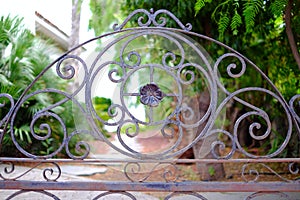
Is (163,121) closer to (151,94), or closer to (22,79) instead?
(151,94)

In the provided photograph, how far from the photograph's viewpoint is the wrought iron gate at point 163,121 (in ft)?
5.99

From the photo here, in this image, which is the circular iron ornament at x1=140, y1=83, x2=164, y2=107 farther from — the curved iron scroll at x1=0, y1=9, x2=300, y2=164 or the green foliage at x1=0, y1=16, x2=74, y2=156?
the green foliage at x1=0, y1=16, x2=74, y2=156

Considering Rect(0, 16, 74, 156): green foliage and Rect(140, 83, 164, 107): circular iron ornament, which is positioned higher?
Rect(0, 16, 74, 156): green foliage

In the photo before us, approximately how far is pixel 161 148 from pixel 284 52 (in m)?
2.37

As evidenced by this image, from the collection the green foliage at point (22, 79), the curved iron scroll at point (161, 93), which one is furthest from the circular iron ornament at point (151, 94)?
the green foliage at point (22, 79)

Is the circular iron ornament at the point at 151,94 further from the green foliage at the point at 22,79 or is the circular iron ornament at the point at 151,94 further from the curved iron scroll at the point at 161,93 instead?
the green foliage at the point at 22,79

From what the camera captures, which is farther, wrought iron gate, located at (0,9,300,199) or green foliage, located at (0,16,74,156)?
green foliage, located at (0,16,74,156)

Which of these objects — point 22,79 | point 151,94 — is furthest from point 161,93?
point 22,79

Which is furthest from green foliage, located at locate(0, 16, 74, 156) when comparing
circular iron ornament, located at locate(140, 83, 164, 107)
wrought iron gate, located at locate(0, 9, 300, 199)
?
circular iron ornament, located at locate(140, 83, 164, 107)

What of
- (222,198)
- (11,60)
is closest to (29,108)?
(11,60)

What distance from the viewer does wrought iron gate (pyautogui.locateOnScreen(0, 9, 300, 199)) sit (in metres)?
1.83

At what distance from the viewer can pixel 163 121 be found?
1.85m

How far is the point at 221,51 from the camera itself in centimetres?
384

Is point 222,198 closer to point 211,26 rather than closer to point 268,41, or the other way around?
point 211,26
